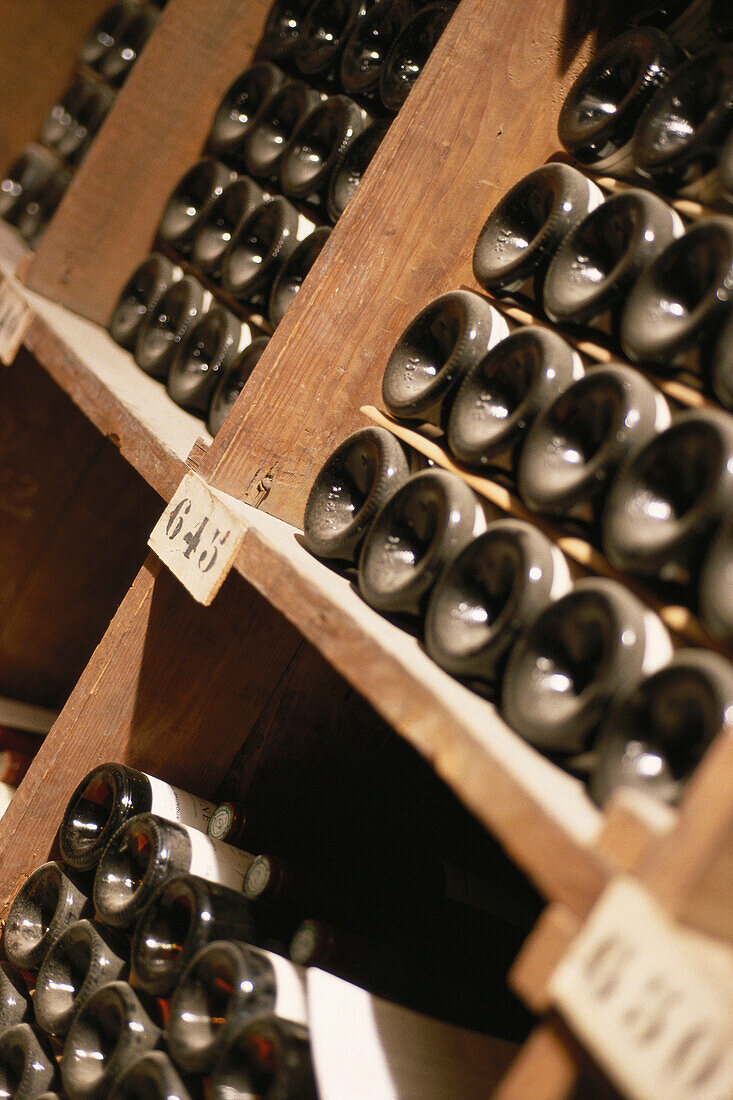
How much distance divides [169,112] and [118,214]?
0.21 meters

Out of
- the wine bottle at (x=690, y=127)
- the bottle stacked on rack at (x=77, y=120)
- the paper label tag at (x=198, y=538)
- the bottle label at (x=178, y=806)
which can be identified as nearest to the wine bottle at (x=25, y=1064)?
the bottle label at (x=178, y=806)

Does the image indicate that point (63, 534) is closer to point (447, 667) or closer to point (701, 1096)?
point (447, 667)

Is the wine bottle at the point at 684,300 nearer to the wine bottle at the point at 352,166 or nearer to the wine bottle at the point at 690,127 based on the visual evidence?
the wine bottle at the point at 690,127

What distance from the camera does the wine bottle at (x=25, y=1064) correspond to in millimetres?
929

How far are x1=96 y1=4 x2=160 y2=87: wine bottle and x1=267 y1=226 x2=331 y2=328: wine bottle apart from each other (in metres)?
1.04

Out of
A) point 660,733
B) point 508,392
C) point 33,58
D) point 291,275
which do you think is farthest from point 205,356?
point 33,58

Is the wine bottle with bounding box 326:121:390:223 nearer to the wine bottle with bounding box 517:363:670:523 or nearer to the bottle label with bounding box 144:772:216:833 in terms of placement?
the wine bottle with bounding box 517:363:670:523

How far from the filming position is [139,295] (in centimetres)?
165

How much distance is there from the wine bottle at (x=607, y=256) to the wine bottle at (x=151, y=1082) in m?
0.79

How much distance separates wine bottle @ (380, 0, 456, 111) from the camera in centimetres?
121

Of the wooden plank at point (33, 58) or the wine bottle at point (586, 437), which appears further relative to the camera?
the wooden plank at point (33, 58)

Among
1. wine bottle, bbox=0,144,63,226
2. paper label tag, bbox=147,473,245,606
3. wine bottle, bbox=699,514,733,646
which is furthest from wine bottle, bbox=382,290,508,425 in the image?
wine bottle, bbox=0,144,63,226

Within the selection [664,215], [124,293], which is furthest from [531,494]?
[124,293]

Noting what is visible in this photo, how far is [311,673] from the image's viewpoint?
115 centimetres
